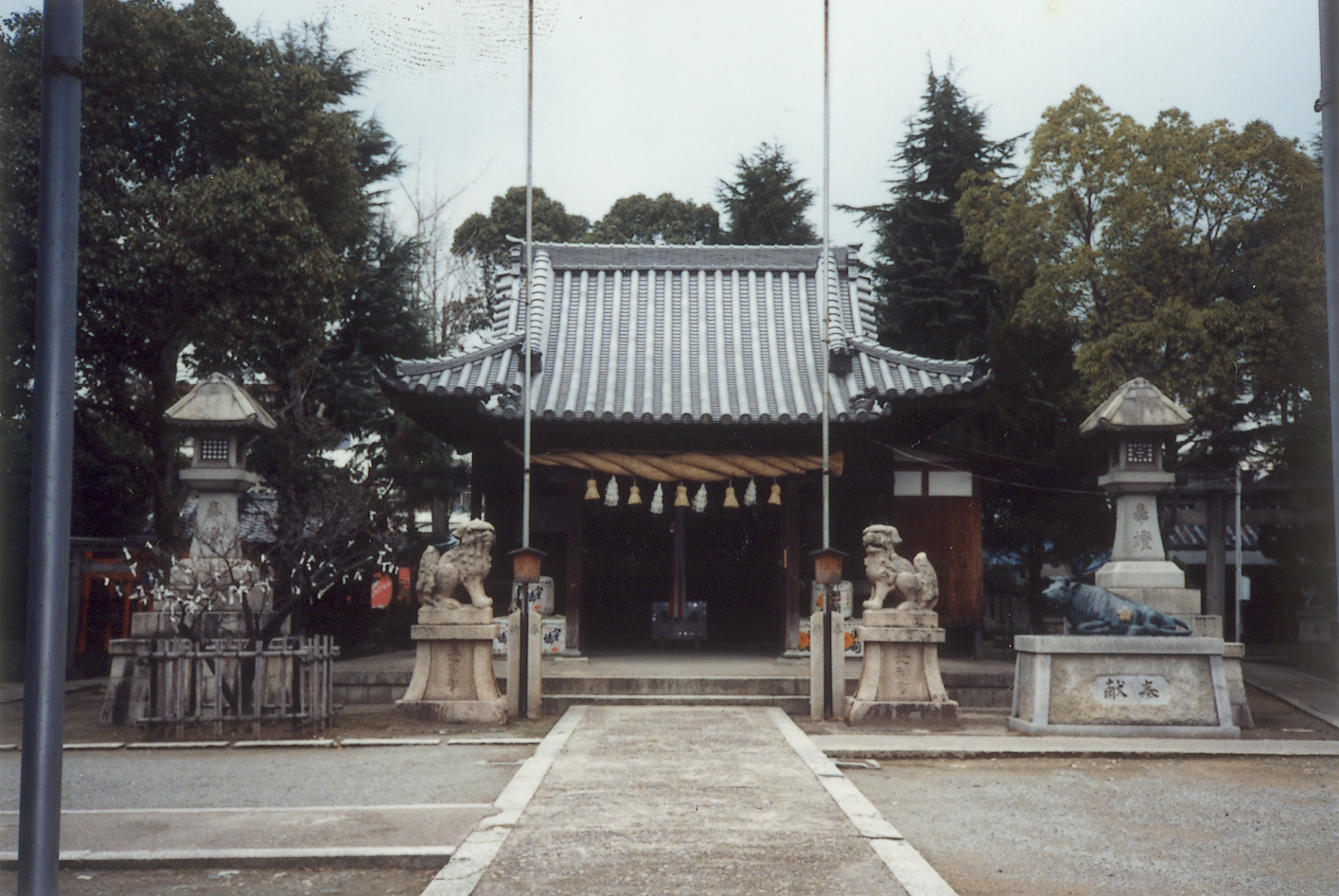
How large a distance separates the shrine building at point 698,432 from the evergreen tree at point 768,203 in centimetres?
1279

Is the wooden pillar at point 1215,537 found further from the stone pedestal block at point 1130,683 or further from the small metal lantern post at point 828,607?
the small metal lantern post at point 828,607

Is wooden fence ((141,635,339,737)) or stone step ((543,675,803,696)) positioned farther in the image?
stone step ((543,675,803,696))

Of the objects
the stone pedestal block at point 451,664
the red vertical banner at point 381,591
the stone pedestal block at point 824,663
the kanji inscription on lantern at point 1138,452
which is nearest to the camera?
the stone pedestal block at point 451,664

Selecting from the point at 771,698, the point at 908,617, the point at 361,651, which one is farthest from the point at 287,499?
the point at 908,617

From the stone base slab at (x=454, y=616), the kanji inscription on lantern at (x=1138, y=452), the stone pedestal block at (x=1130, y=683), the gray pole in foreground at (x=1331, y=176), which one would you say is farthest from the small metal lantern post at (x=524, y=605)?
the gray pole in foreground at (x=1331, y=176)

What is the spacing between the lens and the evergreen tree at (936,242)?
2652 cm

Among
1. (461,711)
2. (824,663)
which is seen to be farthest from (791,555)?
(461,711)

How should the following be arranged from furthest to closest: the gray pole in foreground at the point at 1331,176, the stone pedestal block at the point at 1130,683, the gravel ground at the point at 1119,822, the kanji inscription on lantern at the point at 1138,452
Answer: the kanji inscription on lantern at the point at 1138,452, the stone pedestal block at the point at 1130,683, the gravel ground at the point at 1119,822, the gray pole in foreground at the point at 1331,176

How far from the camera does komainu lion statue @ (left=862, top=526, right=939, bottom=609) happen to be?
11.7 m

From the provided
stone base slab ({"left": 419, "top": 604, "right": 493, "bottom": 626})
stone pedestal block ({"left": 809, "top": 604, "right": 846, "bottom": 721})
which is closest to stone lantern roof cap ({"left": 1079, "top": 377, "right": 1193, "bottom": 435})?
stone pedestal block ({"left": 809, "top": 604, "right": 846, "bottom": 721})

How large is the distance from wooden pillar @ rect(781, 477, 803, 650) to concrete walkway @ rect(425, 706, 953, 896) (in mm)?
5493

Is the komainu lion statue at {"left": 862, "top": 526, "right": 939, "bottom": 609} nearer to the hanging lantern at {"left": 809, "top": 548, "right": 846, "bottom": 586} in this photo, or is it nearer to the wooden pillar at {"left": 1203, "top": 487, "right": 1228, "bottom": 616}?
the hanging lantern at {"left": 809, "top": 548, "right": 846, "bottom": 586}

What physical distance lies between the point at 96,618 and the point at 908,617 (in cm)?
1454

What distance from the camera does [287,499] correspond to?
62.2ft
